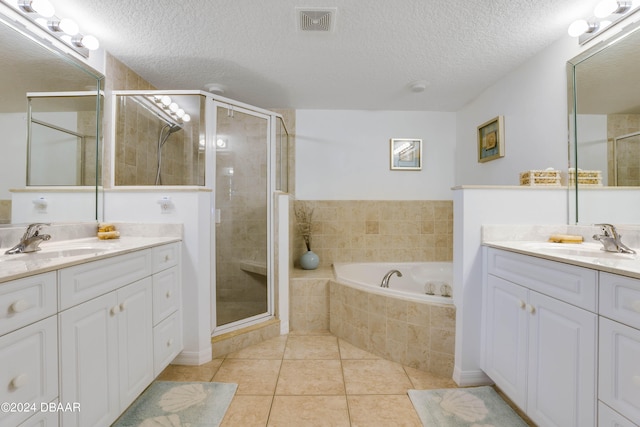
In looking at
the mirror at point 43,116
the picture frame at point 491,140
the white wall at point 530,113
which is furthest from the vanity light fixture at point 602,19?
the mirror at point 43,116

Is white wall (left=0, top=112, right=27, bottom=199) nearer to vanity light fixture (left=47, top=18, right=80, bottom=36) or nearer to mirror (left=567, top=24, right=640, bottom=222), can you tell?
vanity light fixture (left=47, top=18, right=80, bottom=36)

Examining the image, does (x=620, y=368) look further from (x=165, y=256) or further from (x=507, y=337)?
(x=165, y=256)

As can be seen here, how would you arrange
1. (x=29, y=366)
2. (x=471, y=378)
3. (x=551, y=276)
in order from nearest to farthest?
(x=29, y=366) → (x=551, y=276) → (x=471, y=378)

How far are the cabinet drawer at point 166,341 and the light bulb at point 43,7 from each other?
1765 mm

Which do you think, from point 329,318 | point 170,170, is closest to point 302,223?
point 329,318

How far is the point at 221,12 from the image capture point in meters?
1.58

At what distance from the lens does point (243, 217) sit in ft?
7.64

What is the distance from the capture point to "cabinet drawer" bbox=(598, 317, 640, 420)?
0.82 meters

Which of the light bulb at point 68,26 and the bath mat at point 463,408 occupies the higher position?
the light bulb at point 68,26

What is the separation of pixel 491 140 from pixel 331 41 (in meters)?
1.69

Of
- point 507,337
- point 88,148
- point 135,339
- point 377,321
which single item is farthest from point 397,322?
point 88,148

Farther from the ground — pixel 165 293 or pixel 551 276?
pixel 551 276

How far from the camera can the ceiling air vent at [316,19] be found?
154 centimetres

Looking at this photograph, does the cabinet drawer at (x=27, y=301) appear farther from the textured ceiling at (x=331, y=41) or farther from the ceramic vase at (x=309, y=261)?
the ceramic vase at (x=309, y=261)
